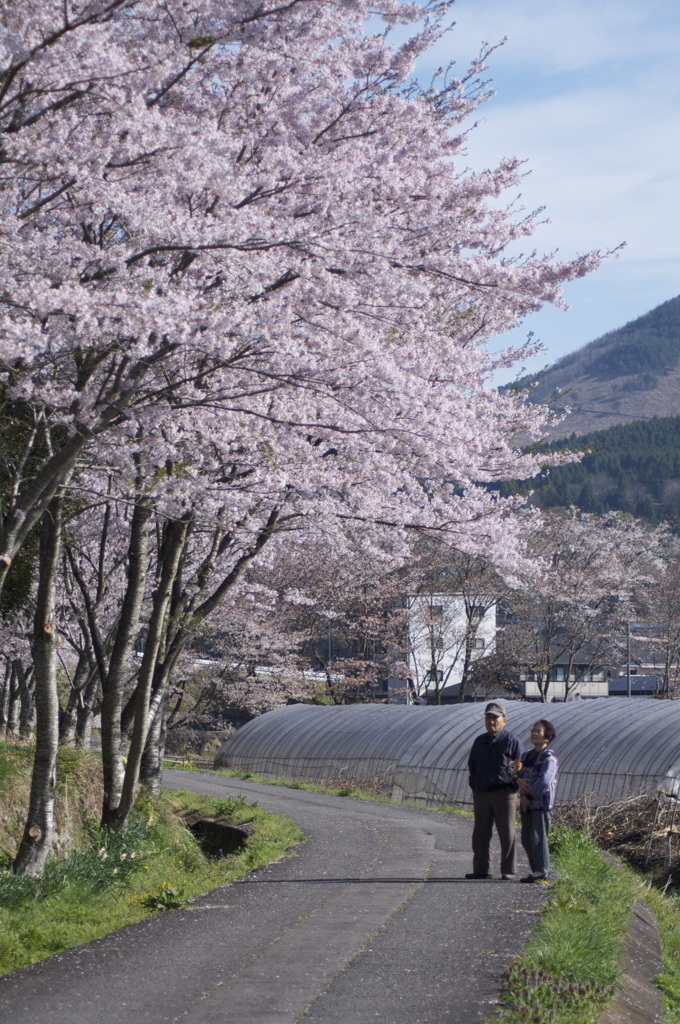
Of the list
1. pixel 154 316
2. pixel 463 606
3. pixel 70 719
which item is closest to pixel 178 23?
pixel 154 316

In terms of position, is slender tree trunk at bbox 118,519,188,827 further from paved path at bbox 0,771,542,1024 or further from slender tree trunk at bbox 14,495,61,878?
slender tree trunk at bbox 14,495,61,878

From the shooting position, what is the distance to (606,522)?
51781 mm

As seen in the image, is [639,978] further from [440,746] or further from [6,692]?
[6,692]

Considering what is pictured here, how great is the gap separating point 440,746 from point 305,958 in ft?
52.9

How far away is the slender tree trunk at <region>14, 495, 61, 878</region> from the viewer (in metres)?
8.24

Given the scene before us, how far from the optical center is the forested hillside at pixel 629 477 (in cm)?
11446

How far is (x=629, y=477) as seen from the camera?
123062 millimetres

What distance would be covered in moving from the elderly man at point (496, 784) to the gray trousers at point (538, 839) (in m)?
0.15

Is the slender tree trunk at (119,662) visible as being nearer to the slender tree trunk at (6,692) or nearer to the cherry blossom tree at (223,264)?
the cherry blossom tree at (223,264)

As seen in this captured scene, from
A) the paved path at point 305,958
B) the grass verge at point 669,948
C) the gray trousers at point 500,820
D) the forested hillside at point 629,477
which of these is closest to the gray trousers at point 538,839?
the gray trousers at point 500,820

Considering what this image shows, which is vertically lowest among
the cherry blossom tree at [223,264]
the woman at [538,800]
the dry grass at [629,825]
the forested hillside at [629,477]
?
the dry grass at [629,825]

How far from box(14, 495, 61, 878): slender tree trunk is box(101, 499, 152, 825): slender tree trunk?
152 cm

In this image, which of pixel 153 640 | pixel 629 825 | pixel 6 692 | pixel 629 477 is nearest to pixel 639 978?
pixel 153 640

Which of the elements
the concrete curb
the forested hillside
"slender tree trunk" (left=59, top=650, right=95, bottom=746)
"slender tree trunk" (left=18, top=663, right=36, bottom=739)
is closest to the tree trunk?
"slender tree trunk" (left=59, top=650, right=95, bottom=746)
